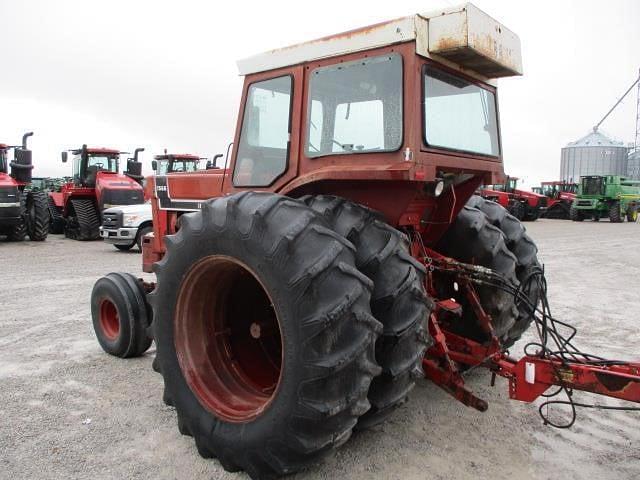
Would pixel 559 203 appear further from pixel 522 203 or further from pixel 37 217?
pixel 37 217

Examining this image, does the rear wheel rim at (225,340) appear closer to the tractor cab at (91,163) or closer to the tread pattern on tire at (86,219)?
the tread pattern on tire at (86,219)

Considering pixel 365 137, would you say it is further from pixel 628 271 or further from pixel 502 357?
pixel 628 271

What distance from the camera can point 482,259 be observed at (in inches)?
160

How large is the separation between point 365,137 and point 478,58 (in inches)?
32.7

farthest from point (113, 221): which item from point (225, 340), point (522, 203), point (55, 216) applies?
point (522, 203)

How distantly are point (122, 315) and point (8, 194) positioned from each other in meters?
11.1

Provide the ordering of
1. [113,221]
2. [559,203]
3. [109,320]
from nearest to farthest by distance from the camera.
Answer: [109,320] → [113,221] → [559,203]

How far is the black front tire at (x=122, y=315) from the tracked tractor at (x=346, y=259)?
1.37 metres

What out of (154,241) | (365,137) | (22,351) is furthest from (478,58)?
(22,351)

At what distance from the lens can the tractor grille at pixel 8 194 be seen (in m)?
13.8

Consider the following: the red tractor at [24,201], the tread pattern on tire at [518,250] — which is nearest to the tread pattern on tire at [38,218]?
the red tractor at [24,201]

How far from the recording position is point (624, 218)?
32.0 m

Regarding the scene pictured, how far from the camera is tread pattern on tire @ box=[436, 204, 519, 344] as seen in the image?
3971mm

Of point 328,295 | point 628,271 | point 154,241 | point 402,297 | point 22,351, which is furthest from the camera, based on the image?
point 628,271
